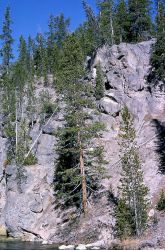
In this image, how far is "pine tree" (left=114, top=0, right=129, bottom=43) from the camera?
3201 inches

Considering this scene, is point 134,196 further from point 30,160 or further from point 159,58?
point 159,58

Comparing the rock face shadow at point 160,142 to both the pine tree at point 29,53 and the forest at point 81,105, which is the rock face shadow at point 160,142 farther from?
the pine tree at point 29,53

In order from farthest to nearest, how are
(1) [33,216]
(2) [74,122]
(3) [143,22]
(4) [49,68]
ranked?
(4) [49,68] < (3) [143,22] < (1) [33,216] < (2) [74,122]

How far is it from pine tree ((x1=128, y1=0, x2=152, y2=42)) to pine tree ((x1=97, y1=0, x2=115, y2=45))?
404 centimetres

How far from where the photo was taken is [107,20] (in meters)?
82.4

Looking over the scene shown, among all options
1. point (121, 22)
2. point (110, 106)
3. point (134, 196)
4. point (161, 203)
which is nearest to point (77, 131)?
point (134, 196)

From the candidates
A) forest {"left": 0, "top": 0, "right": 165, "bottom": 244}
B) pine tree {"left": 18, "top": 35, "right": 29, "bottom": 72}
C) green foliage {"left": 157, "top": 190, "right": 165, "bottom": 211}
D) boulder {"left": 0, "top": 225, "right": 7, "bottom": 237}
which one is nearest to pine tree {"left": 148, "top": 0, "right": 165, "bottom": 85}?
forest {"left": 0, "top": 0, "right": 165, "bottom": 244}

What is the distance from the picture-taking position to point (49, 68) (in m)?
104

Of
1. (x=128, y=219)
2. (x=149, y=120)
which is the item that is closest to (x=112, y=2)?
(x=149, y=120)

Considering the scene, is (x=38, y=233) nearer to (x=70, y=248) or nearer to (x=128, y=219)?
(x=70, y=248)

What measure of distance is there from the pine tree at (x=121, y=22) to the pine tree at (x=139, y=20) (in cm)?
98

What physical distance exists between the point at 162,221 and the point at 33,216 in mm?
20306

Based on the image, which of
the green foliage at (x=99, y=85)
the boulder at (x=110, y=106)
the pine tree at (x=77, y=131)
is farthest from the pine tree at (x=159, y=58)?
the pine tree at (x=77, y=131)

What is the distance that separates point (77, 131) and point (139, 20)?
142 ft
